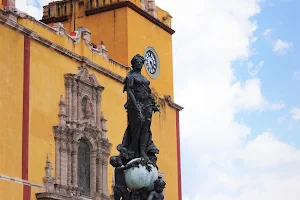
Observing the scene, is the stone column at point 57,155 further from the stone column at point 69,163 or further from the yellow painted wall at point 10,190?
the yellow painted wall at point 10,190

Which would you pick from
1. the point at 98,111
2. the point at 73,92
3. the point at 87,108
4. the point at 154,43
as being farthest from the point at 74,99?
the point at 154,43

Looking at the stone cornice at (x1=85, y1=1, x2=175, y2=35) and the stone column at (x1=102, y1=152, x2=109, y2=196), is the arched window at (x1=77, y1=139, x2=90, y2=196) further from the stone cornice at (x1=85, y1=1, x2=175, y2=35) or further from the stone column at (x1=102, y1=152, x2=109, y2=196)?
the stone cornice at (x1=85, y1=1, x2=175, y2=35)

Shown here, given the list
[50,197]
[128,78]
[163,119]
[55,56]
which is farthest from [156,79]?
[128,78]

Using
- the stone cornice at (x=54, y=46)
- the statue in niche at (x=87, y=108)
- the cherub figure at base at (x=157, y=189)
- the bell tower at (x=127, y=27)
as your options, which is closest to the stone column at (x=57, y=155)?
the statue in niche at (x=87, y=108)

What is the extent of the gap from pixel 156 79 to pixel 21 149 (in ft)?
30.7

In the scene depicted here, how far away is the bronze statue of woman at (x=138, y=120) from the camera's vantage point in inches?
423

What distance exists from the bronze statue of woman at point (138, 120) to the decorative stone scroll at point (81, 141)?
14460 millimetres

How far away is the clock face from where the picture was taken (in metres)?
31.5

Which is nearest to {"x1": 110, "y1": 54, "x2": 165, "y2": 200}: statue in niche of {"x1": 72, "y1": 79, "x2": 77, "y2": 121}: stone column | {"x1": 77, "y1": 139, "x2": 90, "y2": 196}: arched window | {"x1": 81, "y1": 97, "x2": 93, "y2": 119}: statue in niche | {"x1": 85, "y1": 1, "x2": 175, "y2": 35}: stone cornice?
→ {"x1": 72, "y1": 79, "x2": 77, "y2": 121}: stone column

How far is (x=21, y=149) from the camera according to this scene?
→ 2386 centimetres

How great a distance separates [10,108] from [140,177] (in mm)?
13921

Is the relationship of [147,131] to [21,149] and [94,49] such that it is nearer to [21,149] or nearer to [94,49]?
[21,149]

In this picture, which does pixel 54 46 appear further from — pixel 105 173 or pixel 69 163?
pixel 105 173

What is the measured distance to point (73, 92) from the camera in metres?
26.9
